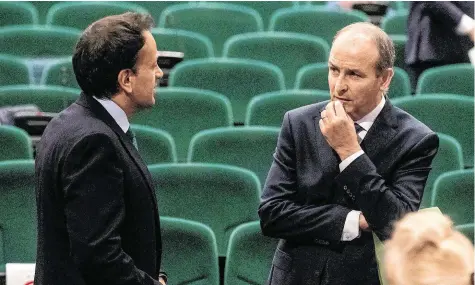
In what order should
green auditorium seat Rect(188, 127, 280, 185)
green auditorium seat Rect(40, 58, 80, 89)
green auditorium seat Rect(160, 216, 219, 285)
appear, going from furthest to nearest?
green auditorium seat Rect(40, 58, 80, 89)
green auditorium seat Rect(188, 127, 280, 185)
green auditorium seat Rect(160, 216, 219, 285)

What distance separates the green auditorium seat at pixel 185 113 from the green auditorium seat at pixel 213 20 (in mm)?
1420

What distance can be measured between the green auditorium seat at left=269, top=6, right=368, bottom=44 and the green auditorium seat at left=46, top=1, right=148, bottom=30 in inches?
33.6

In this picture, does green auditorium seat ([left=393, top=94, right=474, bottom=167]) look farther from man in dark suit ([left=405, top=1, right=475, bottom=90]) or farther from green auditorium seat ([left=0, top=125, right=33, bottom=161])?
green auditorium seat ([left=0, top=125, right=33, bottom=161])

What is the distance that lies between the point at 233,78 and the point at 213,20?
3.41 feet

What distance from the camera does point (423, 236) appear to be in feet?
4.15

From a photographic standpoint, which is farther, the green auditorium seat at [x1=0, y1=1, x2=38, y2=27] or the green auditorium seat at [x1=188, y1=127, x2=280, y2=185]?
the green auditorium seat at [x1=0, y1=1, x2=38, y2=27]

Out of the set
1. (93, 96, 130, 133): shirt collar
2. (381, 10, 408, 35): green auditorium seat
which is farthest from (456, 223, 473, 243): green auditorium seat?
(381, 10, 408, 35): green auditorium seat

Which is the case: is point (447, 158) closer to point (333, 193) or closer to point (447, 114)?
point (447, 114)

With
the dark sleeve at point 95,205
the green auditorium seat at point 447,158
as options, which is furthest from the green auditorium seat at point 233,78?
the dark sleeve at point 95,205

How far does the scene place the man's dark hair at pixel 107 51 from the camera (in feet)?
6.96

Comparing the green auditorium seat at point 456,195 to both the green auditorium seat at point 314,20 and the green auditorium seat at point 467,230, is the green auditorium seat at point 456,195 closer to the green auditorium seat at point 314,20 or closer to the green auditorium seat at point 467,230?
the green auditorium seat at point 467,230

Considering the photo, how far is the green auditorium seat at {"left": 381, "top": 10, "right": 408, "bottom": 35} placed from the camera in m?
6.06

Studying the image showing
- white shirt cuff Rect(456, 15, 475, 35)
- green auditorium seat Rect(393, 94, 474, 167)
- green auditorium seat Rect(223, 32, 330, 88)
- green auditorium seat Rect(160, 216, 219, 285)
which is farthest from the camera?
green auditorium seat Rect(223, 32, 330, 88)

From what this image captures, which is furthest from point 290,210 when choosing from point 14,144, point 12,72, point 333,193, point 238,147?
point 12,72
